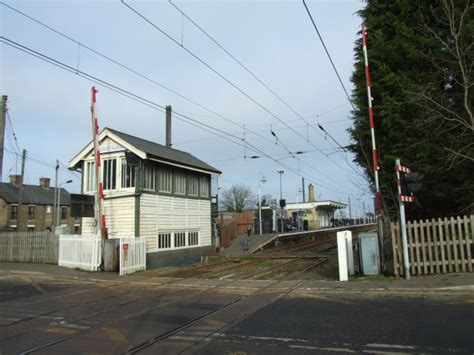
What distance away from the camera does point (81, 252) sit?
2045 cm

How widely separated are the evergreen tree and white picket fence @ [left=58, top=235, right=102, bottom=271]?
12.4 metres

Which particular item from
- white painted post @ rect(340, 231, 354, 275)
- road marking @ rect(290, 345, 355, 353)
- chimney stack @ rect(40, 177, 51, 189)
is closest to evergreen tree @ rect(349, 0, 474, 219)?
white painted post @ rect(340, 231, 354, 275)

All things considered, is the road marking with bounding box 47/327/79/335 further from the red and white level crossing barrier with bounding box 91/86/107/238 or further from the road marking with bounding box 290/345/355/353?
the red and white level crossing barrier with bounding box 91/86/107/238

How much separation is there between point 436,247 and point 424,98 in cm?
466

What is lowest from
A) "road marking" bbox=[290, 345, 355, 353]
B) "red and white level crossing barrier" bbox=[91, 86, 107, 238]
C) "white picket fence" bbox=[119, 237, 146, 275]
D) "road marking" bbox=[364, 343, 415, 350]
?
"road marking" bbox=[290, 345, 355, 353]

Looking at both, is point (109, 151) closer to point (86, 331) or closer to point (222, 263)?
point (222, 263)

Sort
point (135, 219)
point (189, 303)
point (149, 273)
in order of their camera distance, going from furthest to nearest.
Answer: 1. point (135, 219)
2. point (149, 273)
3. point (189, 303)

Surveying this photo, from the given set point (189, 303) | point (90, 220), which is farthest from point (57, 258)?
point (189, 303)

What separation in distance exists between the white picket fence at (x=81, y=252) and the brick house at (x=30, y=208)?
123 ft

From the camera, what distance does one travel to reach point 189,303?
10695 millimetres

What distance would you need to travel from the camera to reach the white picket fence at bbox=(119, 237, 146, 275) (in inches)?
731

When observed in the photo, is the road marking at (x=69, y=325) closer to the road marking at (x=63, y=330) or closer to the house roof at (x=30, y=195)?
the road marking at (x=63, y=330)

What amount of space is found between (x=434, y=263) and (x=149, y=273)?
11331 millimetres

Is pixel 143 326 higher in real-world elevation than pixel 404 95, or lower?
lower
